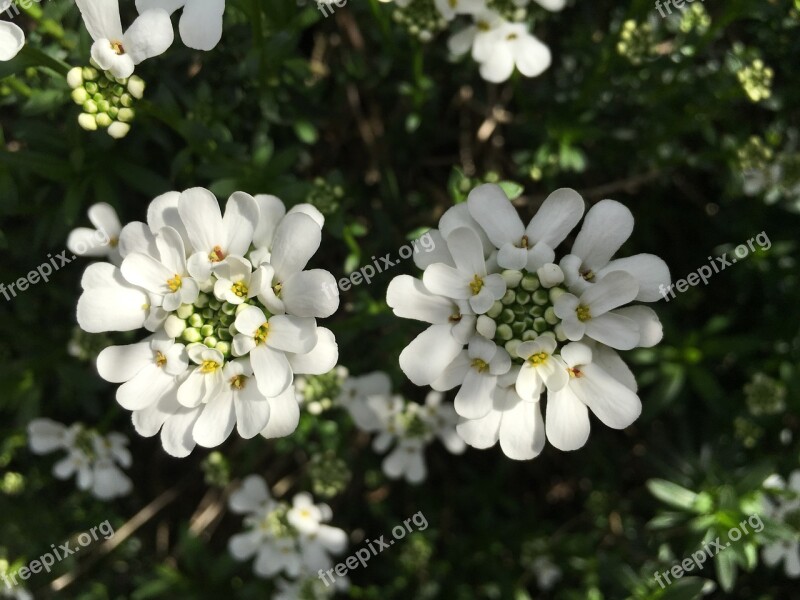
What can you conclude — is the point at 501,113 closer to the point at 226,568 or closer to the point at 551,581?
the point at 551,581

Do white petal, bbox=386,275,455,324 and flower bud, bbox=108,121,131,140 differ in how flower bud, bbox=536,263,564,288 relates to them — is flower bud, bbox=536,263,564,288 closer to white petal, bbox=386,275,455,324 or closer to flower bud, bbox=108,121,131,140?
white petal, bbox=386,275,455,324

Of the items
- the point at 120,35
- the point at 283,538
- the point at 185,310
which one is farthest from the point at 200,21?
the point at 283,538

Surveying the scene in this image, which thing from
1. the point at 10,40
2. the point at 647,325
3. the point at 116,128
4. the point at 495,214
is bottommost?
the point at 647,325

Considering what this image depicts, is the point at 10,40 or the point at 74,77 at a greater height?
the point at 10,40

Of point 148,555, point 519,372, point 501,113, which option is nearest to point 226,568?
point 148,555

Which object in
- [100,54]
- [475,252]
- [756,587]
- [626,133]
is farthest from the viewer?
[756,587]

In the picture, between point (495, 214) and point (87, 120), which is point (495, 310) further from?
point (87, 120)

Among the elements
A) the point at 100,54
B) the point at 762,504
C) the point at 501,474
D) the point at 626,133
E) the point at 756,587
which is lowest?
the point at 756,587
